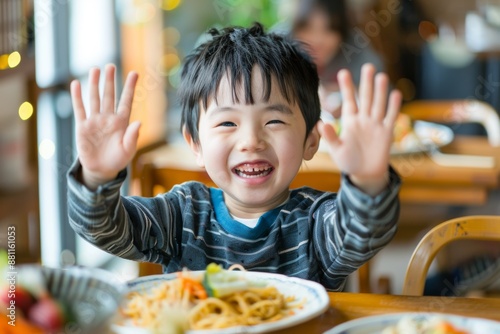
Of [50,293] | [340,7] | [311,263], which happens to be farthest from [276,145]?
[340,7]

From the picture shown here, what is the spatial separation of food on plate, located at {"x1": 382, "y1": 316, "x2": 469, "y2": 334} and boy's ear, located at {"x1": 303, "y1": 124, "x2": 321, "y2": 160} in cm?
49

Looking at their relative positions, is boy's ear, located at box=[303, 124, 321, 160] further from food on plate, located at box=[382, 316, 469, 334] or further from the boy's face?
food on plate, located at box=[382, 316, 469, 334]

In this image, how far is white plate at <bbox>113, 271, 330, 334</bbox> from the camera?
34.6 inches

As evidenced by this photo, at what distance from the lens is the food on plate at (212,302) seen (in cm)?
92

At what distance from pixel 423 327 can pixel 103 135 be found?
47 cm

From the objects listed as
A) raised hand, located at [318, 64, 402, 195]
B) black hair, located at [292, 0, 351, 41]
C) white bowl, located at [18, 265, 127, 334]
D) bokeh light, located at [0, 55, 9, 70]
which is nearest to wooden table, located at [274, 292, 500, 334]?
raised hand, located at [318, 64, 402, 195]

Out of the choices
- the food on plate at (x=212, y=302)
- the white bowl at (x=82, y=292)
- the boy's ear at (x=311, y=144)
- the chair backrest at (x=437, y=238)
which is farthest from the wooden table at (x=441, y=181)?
the white bowl at (x=82, y=292)

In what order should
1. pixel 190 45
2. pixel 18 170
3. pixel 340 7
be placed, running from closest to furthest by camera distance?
pixel 18 170, pixel 340 7, pixel 190 45

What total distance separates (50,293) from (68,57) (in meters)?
2.57

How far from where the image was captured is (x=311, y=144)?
4.45 feet

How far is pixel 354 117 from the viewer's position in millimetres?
968

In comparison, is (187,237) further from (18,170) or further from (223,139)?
(18,170)

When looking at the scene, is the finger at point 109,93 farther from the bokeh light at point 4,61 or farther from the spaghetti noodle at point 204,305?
the bokeh light at point 4,61

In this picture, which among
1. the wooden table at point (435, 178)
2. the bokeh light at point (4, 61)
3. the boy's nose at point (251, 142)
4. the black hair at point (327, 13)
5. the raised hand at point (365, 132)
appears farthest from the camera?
the black hair at point (327, 13)
